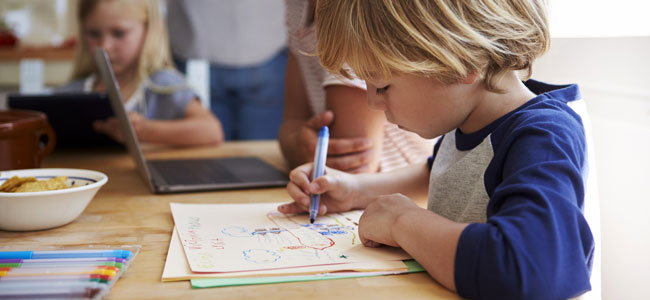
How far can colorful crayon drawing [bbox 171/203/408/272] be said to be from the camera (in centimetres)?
62

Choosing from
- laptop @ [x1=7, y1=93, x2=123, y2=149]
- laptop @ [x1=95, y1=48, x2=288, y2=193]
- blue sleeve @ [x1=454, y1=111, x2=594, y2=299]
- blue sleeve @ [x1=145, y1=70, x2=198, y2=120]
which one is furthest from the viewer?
blue sleeve @ [x1=145, y1=70, x2=198, y2=120]

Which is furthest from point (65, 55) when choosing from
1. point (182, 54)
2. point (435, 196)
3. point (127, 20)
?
point (435, 196)

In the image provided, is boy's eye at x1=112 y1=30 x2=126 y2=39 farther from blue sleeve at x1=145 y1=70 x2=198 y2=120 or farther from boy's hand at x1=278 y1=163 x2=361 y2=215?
boy's hand at x1=278 y1=163 x2=361 y2=215

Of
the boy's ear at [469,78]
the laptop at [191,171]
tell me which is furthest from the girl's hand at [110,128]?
the boy's ear at [469,78]

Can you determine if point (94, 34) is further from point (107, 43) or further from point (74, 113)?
point (74, 113)

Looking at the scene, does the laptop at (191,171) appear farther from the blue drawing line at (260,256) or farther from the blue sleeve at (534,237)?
the blue sleeve at (534,237)

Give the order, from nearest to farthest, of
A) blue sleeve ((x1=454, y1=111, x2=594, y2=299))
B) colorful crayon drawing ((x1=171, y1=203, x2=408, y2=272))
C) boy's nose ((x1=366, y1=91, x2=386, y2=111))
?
blue sleeve ((x1=454, y1=111, x2=594, y2=299)) < colorful crayon drawing ((x1=171, y1=203, x2=408, y2=272)) < boy's nose ((x1=366, y1=91, x2=386, y2=111))

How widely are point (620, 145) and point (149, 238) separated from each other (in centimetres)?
67

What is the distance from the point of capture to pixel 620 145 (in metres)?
0.84

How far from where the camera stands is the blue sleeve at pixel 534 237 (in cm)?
51

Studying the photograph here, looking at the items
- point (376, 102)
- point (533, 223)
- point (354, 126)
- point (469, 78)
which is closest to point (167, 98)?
point (354, 126)

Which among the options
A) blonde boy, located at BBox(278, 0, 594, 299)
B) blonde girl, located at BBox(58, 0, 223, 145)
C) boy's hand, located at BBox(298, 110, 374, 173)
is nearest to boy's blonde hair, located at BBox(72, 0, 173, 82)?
blonde girl, located at BBox(58, 0, 223, 145)

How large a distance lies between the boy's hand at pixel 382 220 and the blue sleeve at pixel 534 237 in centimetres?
10

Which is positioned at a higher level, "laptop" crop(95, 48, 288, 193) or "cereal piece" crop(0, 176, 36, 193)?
"cereal piece" crop(0, 176, 36, 193)
